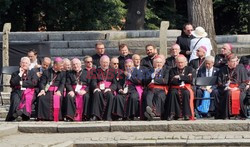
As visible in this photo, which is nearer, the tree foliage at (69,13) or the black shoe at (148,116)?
the black shoe at (148,116)

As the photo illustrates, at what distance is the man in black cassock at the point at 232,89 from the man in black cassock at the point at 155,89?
1102 mm

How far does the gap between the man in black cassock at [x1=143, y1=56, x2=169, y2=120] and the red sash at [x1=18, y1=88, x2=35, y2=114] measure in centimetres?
240

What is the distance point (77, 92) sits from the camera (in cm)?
1895

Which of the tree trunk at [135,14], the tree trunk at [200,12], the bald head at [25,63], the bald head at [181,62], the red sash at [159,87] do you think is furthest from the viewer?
the tree trunk at [135,14]

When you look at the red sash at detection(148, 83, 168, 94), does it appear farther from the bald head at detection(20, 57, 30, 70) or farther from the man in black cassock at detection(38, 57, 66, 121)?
the bald head at detection(20, 57, 30, 70)

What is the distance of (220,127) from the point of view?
54.4ft

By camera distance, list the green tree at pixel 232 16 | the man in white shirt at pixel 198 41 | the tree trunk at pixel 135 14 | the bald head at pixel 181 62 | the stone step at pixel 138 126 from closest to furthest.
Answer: the stone step at pixel 138 126, the bald head at pixel 181 62, the man in white shirt at pixel 198 41, the tree trunk at pixel 135 14, the green tree at pixel 232 16

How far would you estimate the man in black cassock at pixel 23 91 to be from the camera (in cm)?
1897

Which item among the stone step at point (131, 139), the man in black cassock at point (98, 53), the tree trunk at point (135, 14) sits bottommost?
the stone step at point (131, 139)

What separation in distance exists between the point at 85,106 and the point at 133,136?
2.62m

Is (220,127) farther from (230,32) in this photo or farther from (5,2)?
(230,32)

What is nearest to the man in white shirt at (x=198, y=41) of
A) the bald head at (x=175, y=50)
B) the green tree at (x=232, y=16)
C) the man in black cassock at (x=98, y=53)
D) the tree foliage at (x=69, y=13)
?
the bald head at (x=175, y=50)

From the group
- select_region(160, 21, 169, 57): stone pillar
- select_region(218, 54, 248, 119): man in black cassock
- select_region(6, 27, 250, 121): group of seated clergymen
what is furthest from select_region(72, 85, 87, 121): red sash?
select_region(160, 21, 169, 57): stone pillar

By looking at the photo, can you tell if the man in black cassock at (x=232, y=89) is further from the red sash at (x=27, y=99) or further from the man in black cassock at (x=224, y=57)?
the red sash at (x=27, y=99)
